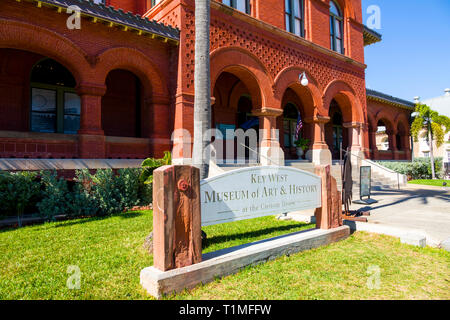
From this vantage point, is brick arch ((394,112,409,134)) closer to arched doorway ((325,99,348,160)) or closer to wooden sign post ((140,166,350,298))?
arched doorway ((325,99,348,160))

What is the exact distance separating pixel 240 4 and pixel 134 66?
5.99 meters

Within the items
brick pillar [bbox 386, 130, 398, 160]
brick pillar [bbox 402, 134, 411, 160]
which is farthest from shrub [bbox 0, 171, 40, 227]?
brick pillar [bbox 402, 134, 411, 160]

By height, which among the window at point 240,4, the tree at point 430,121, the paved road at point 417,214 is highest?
the window at point 240,4

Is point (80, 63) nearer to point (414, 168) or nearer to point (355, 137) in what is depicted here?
point (355, 137)

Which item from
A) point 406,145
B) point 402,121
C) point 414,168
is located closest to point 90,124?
point 414,168

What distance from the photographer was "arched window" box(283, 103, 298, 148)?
18.7m

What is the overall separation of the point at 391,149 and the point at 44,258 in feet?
83.0

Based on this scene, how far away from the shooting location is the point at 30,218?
22.2ft

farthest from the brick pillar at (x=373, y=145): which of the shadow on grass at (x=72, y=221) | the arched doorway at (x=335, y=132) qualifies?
the shadow on grass at (x=72, y=221)

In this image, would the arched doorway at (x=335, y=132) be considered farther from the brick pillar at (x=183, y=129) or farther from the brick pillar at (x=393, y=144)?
the brick pillar at (x=183, y=129)

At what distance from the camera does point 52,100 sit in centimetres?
1136

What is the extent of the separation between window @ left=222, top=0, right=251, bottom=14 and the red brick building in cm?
9

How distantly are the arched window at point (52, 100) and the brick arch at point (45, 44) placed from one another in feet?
10.1

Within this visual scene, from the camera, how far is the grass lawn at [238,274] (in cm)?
303
